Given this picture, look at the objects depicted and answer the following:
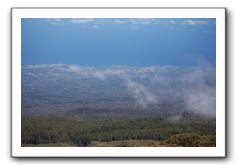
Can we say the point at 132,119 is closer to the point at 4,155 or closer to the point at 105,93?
the point at 105,93

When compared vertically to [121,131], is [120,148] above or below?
below

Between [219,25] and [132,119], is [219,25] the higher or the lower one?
the higher one

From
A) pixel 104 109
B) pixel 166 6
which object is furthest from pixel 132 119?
pixel 166 6
